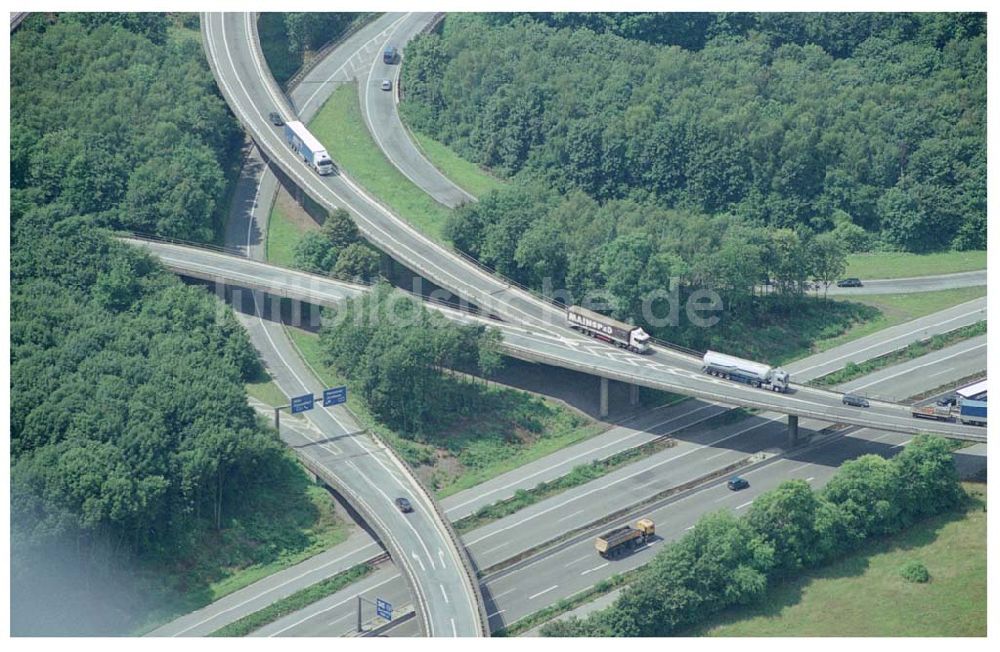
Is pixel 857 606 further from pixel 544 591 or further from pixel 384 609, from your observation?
pixel 384 609

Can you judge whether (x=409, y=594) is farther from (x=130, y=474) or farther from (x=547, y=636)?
(x=130, y=474)

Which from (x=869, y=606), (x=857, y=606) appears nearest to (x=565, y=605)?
(x=857, y=606)

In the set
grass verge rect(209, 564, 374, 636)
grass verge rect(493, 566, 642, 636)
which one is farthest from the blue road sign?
grass verge rect(493, 566, 642, 636)

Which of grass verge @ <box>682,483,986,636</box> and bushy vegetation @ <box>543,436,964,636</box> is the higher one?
bushy vegetation @ <box>543,436,964,636</box>

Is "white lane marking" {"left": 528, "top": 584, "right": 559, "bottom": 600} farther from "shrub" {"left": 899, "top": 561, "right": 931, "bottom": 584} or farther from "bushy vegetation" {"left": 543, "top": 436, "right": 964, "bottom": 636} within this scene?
"shrub" {"left": 899, "top": 561, "right": 931, "bottom": 584}

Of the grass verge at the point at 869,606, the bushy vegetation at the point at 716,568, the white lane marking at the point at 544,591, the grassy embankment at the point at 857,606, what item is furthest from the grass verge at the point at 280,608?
the grass verge at the point at 869,606

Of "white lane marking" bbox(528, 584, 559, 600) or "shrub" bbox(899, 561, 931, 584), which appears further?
"white lane marking" bbox(528, 584, 559, 600)

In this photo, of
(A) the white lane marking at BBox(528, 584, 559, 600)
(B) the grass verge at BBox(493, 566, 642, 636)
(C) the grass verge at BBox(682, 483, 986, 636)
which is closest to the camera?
(C) the grass verge at BBox(682, 483, 986, 636)
